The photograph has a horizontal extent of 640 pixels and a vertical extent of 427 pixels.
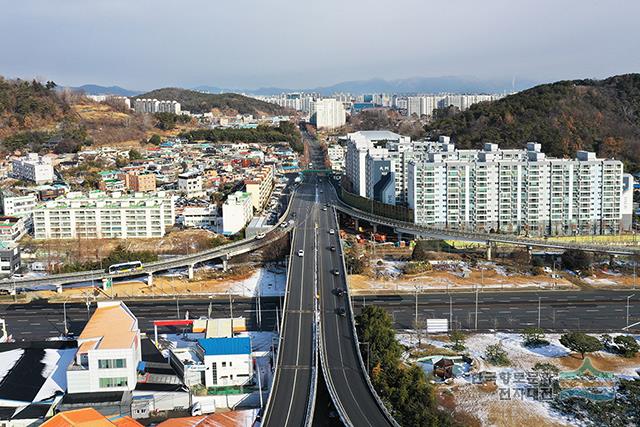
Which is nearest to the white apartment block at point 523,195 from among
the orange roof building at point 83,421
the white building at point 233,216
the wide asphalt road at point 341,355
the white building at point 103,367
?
the wide asphalt road at point 341,355

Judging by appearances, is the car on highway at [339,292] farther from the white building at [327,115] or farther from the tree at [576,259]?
the white building at [327,115]

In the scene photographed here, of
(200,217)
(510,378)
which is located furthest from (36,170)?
(510,378)

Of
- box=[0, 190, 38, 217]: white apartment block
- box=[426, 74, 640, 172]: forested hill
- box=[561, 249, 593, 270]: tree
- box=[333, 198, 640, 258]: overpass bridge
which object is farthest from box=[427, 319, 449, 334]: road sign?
box=[426, 74, 640, 172]: forested hill

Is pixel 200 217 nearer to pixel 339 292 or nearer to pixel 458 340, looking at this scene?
pixel 339 292

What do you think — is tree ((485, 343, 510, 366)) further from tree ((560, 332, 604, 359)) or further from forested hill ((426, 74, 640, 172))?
forested hill ((426, 74, 640, 172))

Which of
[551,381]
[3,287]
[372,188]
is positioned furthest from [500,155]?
[3,287]

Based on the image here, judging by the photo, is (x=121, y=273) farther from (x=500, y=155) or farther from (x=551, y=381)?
(x=500, y=155)
